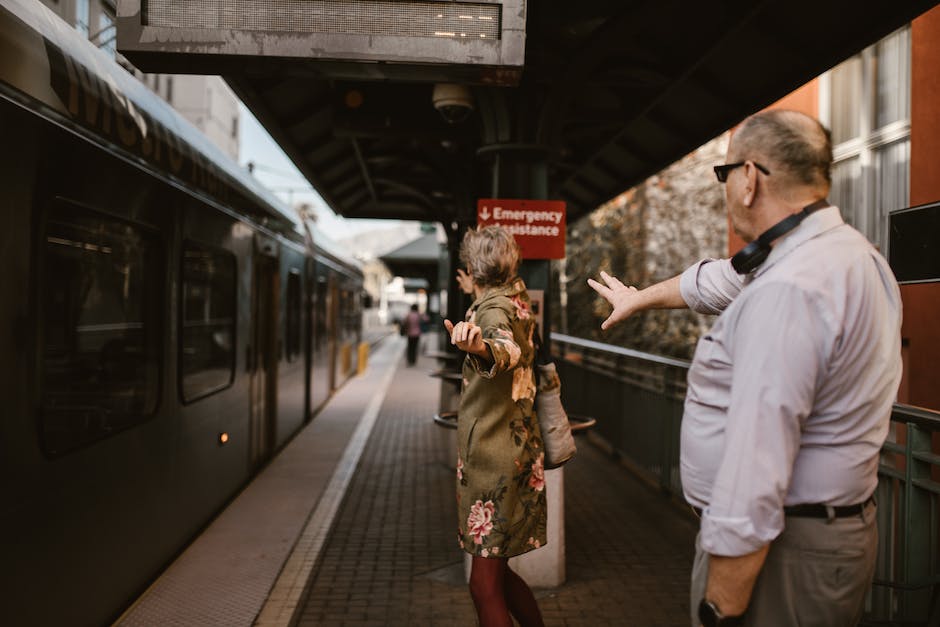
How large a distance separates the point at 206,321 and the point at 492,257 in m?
3.06

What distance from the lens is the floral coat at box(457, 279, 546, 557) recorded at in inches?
112

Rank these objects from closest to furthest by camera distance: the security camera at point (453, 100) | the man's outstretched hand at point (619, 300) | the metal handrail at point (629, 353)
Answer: the man's outstretched hand at point (619, 300)
the security camera at point (453, 100)
the metal handrail at point (629, 353)

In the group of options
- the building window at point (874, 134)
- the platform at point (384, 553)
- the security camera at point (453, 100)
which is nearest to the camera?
the platform at point (384, 553)

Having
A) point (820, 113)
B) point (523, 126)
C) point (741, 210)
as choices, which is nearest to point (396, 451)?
point (523, 126)

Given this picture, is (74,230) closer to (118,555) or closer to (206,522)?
(118,555)

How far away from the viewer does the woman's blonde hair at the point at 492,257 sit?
9.68ft

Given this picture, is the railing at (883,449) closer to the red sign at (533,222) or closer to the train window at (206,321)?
the red sign at (533,222)

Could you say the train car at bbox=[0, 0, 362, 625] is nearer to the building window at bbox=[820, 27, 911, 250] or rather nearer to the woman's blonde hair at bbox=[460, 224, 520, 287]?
the woman's blonde hair at bbox=[460, 224, 520, 287]

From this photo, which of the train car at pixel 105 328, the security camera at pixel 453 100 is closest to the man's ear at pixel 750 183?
the train car at pixel 105 328

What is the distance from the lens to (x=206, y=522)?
5.52 meters

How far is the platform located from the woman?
1.21m

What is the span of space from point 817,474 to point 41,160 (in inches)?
109

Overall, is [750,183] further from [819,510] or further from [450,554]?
[450,554]

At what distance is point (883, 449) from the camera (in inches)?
129
